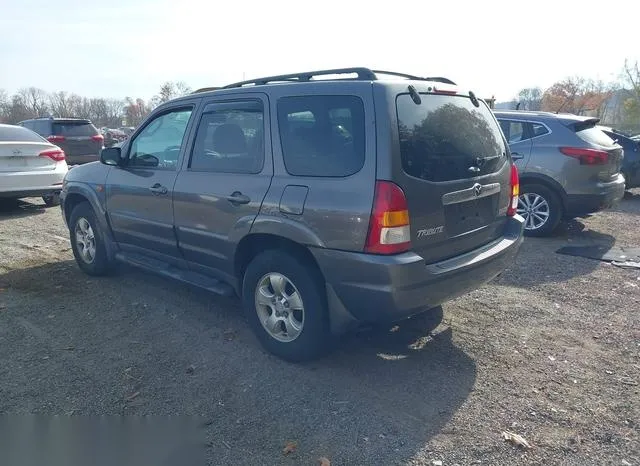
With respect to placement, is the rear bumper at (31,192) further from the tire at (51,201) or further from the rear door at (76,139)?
the rear door at (76,139)

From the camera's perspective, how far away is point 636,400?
3.19 m

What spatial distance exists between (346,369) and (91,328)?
2.28 meters

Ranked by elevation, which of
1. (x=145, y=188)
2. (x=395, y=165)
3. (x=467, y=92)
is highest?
(x=467, y=92)

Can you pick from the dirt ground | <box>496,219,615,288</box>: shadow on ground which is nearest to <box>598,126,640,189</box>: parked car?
<box>496,219,615,288</box>: shadow on ground

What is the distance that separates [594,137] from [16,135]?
9610mm

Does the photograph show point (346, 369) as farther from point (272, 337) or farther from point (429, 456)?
point (429, 456)

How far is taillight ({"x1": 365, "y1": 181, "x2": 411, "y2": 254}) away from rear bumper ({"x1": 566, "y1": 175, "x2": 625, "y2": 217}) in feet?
16.3

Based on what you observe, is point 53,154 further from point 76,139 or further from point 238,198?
point 238,198

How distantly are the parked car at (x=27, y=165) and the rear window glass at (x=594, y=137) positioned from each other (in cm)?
885

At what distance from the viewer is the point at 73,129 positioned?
1410 centimetres

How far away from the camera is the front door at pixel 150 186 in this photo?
4441 mm

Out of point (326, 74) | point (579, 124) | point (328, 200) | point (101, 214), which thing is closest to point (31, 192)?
point (101, 214)

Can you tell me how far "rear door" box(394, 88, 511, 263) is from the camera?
315cm

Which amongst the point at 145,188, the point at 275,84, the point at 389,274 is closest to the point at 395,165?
the point at 389,274
